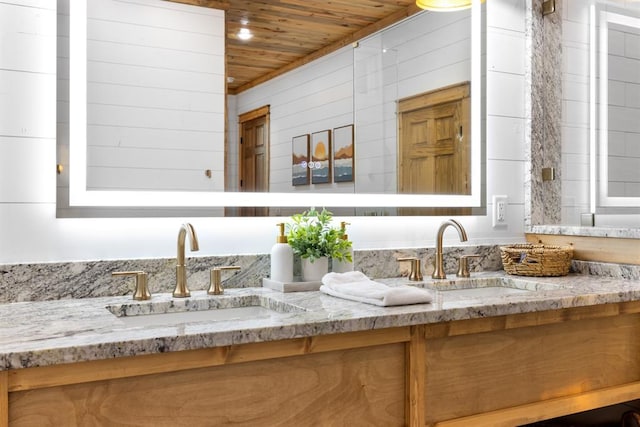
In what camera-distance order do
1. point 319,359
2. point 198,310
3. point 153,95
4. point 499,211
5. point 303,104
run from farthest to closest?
point 499,211
point 303,104
point 153,95
point 198,310
point 319,359

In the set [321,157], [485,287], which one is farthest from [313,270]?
[485,287]

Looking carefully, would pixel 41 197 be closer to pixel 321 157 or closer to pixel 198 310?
pixel 198 310

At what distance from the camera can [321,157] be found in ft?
6.30

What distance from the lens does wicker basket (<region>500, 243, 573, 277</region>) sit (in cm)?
204

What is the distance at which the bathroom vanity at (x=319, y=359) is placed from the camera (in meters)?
1.07

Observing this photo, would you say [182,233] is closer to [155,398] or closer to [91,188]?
[91,188]

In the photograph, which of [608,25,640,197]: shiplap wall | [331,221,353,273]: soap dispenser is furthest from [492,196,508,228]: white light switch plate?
[331,221,353,273]: soap dispenser

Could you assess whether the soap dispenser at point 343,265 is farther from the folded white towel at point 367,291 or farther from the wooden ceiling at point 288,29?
the wooden ceiling at point 288,29

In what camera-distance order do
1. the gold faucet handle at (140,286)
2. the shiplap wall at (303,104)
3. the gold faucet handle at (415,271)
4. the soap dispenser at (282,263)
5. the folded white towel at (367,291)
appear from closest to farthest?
the folded white towel at (367,291) < the gold faucet handle at (140,286) < the soap dispenser at (282,263) < the shiplap wall at (303,104) < the gold faucet handle at (415,271)

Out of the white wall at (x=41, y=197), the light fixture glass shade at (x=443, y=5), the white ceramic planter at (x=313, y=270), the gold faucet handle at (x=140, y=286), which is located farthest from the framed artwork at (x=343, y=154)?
the gold faucet handle at (x=140, y=286)

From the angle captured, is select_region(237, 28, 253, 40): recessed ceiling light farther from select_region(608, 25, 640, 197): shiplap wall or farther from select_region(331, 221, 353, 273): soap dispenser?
select_region(608, 25, 640, 197): shiplap wall

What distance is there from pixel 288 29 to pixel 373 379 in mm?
1100

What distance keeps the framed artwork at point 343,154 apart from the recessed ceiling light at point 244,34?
0.40 meters

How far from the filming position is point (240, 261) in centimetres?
176
